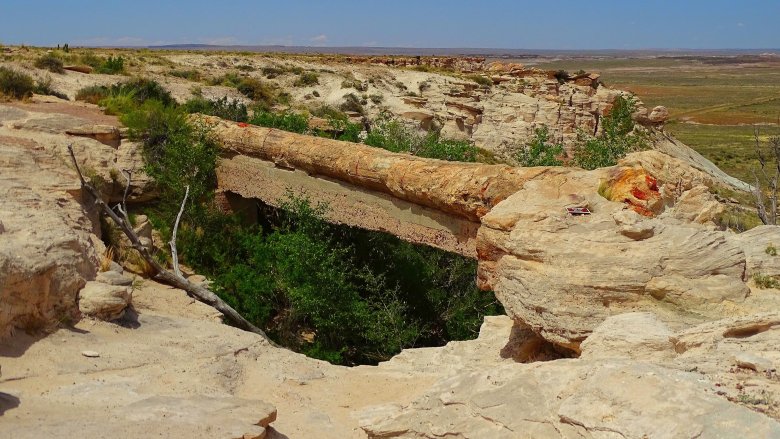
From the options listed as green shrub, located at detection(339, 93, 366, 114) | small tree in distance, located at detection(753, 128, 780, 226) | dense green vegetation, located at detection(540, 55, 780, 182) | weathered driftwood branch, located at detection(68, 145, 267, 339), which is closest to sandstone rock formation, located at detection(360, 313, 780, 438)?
weathered driftwood branch, located at detection(68, 145, 267, 339)

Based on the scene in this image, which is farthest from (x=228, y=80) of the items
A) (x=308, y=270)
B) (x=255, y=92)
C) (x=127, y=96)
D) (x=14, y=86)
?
(x=308, y=270)

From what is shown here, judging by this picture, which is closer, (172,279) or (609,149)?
(172,279)

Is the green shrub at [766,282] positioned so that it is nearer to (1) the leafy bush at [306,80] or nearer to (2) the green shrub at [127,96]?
(2) the green shrub at [127,96]

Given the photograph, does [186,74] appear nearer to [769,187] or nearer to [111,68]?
[111,68]

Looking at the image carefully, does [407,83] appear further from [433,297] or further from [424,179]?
Answer: [424,179]

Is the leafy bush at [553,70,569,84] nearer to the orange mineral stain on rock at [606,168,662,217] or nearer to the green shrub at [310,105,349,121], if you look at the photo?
the green shrub at [310,105,349,121]

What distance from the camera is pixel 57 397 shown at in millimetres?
5398

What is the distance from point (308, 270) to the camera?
10.4 m

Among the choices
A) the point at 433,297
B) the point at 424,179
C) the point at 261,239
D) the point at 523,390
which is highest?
the point at 424,179

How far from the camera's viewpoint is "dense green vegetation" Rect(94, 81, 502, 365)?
10.4 metres

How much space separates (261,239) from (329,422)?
6223mm

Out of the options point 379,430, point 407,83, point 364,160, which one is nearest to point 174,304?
point 364,160

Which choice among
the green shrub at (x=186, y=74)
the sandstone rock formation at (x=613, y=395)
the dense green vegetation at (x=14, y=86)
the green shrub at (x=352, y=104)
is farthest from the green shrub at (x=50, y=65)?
the sandstone rock formation at (x=613, y=395)

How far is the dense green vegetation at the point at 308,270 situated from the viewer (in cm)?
1036
